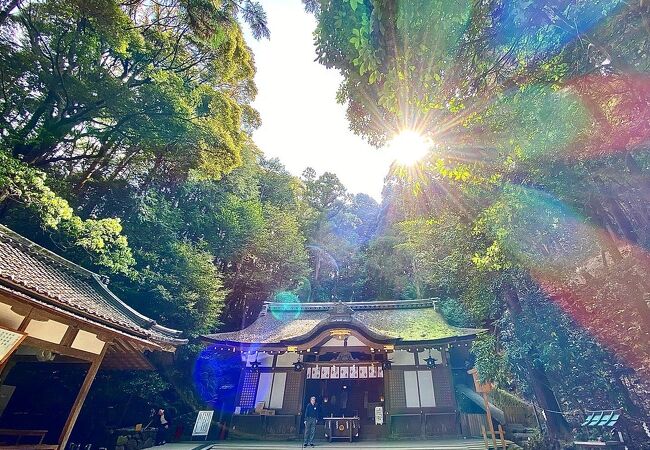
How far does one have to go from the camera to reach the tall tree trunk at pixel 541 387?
6.41 metres

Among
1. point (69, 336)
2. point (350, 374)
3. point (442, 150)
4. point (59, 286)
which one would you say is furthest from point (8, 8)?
point (350, 374)

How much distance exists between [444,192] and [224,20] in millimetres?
7788

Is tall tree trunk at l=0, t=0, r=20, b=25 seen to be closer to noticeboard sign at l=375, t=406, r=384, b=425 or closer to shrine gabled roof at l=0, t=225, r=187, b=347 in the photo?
shrine gabled roof at l=0, t=225, r=187, b=347

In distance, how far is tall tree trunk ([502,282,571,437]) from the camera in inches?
252

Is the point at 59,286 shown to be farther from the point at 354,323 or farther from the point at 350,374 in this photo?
the point at 350,374

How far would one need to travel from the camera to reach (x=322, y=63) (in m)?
4.64

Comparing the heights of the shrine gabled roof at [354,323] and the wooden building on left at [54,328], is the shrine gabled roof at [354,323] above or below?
above

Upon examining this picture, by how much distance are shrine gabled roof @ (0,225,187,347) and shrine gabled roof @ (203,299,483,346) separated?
449 cm

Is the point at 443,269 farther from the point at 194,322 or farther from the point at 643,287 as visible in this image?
the point at 194,322

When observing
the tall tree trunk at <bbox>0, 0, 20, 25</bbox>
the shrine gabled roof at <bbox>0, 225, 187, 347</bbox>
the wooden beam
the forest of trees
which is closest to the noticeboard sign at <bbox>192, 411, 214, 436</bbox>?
the forest of trees

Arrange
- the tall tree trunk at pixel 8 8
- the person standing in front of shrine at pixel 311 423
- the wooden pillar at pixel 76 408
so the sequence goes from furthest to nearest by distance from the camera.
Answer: the person standing in front of shrine at pixel 311 423
the tall tree trunk at pixel 8 8
the wooden pillar at pixel 76 408

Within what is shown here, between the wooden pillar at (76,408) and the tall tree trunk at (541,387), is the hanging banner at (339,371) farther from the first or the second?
the wooden pillar at (76,408)

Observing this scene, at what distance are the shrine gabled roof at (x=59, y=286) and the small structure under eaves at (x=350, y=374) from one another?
471 cm

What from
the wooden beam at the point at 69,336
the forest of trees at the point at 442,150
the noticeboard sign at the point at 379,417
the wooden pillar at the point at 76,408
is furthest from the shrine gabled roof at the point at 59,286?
the noticeboard sign at the point at 379,417
